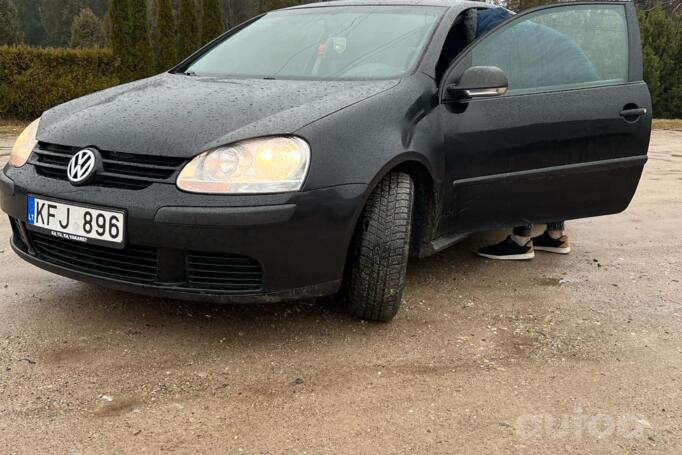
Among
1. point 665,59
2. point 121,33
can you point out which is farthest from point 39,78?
point 665,59

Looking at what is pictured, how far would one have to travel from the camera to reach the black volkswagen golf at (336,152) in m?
2.29

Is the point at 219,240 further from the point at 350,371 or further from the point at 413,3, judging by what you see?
the point at 413,3

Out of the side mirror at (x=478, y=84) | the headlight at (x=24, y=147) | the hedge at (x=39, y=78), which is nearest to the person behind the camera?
the headlight at (x=24, y=147)

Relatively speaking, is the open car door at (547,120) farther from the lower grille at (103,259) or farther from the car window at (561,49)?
the lower grille at (103,259)

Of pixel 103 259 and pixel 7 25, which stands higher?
pixel 103 259

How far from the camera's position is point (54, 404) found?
2045 millimetres

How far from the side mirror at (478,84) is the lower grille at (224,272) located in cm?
121

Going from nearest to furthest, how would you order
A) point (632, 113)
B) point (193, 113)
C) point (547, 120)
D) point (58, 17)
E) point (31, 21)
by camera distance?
point (193, 113)
point (547, 120)
point (632, 113)
point (58, 17)
point (31, 21)

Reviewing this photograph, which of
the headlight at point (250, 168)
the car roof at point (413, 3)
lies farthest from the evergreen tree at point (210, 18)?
the headlight at point (250, 168)

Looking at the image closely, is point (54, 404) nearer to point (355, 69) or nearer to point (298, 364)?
point (298, 364)

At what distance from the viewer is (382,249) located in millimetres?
2555

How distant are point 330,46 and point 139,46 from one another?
1160 centimetres

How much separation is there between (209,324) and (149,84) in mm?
1188

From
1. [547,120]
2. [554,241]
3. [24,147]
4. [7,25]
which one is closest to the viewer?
[24,147]
